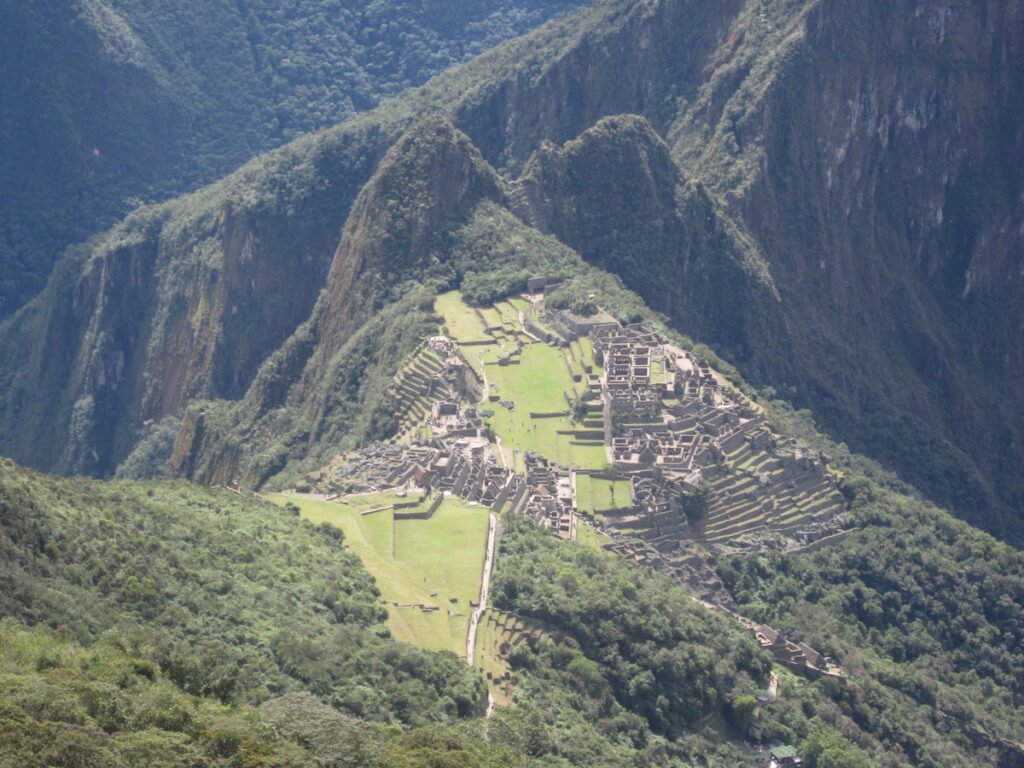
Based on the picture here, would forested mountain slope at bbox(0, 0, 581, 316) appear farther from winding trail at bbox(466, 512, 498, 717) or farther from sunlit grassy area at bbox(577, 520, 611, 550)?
winding trail at bbox(466, 512, 498, 717)

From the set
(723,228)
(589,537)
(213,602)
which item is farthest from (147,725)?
(723,228)

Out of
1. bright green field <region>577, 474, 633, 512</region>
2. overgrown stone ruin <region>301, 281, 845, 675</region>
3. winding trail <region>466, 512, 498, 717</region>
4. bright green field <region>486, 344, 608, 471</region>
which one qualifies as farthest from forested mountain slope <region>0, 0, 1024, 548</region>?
winding trail <region>466, 512, 498, 717</region>

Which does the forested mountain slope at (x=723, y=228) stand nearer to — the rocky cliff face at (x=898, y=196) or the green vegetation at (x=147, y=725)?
the rocky cliff face at (x=898, y=196)

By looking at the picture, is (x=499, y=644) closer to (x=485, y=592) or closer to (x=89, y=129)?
(x=485, y=592)

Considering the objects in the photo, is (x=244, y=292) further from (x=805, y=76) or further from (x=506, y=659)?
(x=506, y=659)

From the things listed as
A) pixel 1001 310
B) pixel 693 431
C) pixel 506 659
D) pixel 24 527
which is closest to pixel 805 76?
pixel 1001 310
